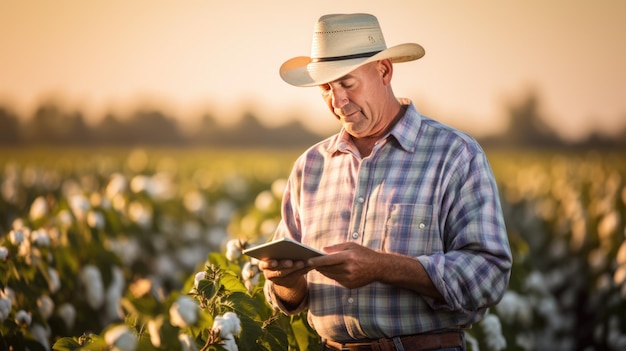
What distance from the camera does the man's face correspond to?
346 cm

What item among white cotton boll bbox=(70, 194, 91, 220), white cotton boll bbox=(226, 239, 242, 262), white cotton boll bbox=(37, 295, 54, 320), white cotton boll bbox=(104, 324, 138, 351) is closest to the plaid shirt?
white cotton boll bbox=(226, 239, 242, 262)

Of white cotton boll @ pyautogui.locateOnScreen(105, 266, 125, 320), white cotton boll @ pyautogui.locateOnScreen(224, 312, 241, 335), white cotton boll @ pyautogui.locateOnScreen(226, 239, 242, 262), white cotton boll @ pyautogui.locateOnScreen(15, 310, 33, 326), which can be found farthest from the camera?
white cotton boll @ pyautogui.locateOnScreen(105, 266, 125, 320)

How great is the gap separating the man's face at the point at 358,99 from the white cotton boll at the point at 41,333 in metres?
2.22

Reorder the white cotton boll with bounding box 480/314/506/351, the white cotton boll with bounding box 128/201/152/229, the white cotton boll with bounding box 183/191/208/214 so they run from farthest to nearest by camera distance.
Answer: the white cotton boll with bounding box 183/191/208/214 → the white cotton boll with bounding box 128/201/152/229 → the white cotton boll with bounding box 480/314/506/351

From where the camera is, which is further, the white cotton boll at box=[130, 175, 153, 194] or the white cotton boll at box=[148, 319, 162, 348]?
the white cotton boll at box=[130, 175, 153, 194]

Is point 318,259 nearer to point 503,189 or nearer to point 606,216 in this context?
point 606,216

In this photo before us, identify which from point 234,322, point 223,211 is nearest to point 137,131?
point 223,211

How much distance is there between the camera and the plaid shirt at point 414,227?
324 cm

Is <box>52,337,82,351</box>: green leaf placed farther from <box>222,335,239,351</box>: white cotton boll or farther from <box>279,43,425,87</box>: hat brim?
<box>279,43,425,87</box>: hat brim

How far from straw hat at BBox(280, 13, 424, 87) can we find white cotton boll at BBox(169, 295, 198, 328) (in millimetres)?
955

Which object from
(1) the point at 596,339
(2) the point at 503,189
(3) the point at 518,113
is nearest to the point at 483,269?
(1) the point at 596,339

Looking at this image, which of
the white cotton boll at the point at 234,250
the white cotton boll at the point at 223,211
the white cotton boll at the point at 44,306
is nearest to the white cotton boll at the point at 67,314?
the white cotton boll at the point at 44,306

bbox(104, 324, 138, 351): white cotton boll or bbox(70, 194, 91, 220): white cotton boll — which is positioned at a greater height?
bbox(104, 324, 138, 351): white cotton boll

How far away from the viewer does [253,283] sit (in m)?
4.37
